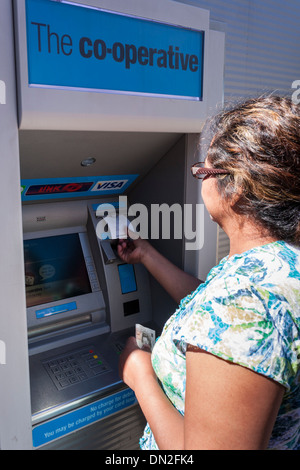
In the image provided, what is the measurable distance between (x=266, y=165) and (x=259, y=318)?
39 cm

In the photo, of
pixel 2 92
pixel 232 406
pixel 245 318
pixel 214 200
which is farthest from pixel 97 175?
pixel 232 406

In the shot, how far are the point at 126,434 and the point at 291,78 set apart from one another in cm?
220

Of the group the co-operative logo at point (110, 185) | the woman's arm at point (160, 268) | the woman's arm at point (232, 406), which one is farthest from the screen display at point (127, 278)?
the woman's arm at point (232, 406)

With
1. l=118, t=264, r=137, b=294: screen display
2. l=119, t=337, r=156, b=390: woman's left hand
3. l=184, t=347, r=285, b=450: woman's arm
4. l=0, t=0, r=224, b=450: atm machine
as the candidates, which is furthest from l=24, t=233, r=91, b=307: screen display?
l=184, t=347, r=285, b=450: woman's arm

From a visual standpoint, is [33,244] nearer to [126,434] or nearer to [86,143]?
[86,143]

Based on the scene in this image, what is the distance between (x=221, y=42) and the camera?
1715 mm

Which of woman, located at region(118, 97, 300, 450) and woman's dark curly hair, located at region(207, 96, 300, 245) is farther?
woman's dark curly hair, located at region(207, 96, 300, 245)

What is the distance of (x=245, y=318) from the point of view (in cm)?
89

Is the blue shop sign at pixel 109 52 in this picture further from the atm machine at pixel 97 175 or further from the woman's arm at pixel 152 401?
the woman's arm at pixel 152 401

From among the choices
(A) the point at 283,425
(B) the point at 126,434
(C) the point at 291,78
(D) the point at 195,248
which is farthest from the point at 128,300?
(C) the point at 291,78

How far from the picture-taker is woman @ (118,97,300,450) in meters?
0.86

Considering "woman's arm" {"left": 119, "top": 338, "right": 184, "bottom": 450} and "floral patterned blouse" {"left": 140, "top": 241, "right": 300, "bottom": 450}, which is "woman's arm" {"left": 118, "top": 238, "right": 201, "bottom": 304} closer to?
"woman's arm" {"left": 119, "top": 338, "right": 184, "bottom": 450}

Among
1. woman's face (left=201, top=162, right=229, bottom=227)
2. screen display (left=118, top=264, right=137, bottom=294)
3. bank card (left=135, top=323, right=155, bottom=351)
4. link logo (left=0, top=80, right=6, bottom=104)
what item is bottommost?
bank card (left=135, top=323, right=155, bottom=351)

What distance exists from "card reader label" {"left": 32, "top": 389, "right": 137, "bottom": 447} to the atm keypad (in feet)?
0.41
